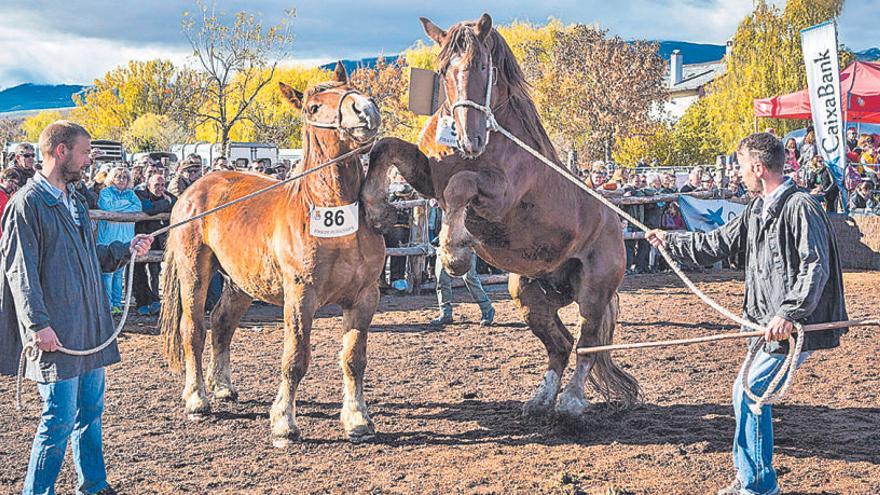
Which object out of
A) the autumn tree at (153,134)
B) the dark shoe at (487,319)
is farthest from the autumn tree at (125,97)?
the dark shoe at (487,319)

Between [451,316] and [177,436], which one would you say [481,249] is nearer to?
[177,436]

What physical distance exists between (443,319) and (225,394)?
4004 mm

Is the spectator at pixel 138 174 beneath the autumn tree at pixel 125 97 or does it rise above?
beneath

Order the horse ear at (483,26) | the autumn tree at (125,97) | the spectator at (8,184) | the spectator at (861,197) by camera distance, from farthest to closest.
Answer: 1. the autumn tree at (125,97)
2. the spectator at (861,197)
3. the spectator at (8,184)
4. the horse ear at (483,26)

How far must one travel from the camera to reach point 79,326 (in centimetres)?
383

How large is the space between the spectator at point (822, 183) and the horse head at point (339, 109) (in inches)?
477

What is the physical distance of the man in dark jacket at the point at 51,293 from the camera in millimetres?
3645

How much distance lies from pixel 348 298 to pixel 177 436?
1.60 metres

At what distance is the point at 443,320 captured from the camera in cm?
980

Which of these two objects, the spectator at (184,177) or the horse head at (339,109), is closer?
the horse head at (339,109)

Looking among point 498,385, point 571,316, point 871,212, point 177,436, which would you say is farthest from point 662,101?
point 177,436

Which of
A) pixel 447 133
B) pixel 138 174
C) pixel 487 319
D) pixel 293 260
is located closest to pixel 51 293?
→ pixel 293 260

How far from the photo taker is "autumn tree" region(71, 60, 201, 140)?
4559cm

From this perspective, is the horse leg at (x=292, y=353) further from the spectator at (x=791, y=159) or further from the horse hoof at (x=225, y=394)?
the spectator at (x=791, y=159)
